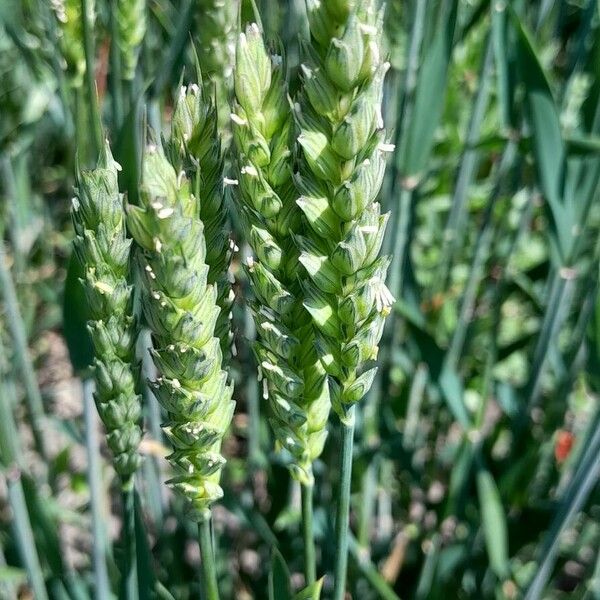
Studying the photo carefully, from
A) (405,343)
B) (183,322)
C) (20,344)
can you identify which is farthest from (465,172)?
(183,322)

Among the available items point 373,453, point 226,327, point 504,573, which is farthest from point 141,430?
point 504,573

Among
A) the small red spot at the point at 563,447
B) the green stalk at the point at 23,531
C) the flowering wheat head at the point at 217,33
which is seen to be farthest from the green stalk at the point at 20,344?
the small red spot at the point at 563,447

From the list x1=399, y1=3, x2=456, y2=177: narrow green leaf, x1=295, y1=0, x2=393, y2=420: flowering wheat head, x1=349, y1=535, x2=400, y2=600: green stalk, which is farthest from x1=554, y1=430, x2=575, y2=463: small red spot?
x1=295, y1=0, x2=393, y2=420: flowering wheat head

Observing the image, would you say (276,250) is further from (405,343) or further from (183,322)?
(405,343)

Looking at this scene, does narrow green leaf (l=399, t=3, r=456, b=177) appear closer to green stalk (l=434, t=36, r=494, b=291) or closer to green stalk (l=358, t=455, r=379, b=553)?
green stalk (l=434, t=36, r=494, b=291)

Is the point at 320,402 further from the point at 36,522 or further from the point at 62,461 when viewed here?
the point at 62,461

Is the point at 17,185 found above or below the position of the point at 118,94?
below

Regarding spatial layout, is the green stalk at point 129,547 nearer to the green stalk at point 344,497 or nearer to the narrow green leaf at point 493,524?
the green stalk at point 344,497
